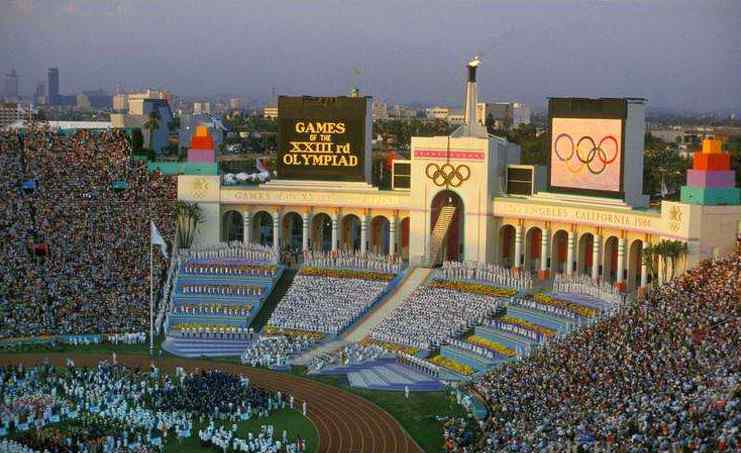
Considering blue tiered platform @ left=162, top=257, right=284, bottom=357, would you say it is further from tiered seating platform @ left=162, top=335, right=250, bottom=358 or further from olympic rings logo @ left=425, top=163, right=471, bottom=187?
olympic rings logo @ left=425, top=163, right=471, bottom=187

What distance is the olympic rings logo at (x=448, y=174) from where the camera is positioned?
2692 inches

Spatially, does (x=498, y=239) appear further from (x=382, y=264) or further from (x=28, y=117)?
(x=28, y=117)

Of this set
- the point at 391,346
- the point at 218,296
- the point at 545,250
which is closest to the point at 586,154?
the point at 545,250

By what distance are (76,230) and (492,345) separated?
29051mm

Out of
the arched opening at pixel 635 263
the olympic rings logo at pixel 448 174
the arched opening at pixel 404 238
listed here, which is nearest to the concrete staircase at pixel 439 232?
the olympic rings logo at pixel 448 174

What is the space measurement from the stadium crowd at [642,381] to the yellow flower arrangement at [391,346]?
788cm

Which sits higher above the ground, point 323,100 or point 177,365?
point 323,100

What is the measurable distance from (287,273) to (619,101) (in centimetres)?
2350

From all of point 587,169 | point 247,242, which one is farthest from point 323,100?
point 587,169

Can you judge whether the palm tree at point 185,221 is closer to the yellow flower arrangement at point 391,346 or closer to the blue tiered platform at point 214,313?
the blue tiered platform at point 214,313

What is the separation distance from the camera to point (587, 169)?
63.1 m

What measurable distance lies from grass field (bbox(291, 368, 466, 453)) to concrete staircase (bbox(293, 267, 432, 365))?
16.9ft

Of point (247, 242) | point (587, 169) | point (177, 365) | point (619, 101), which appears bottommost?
point (177, 365)

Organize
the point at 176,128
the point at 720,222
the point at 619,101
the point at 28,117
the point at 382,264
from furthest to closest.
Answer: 1. the point at 176,128
2. the point at 28,117
3. the point at 382,264
4. the point at 619,101
5. the point at 720,222
